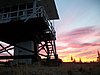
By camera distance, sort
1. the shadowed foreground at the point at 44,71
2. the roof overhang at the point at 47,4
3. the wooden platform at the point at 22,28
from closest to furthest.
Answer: the shadowed foreground at the point at 44,71 < the wooden platform at the point at 22,28 < the roof overhang at the point at 47,4

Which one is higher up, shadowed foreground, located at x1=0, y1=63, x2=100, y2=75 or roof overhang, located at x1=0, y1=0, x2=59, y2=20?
roof overhang, located at x1=0, y1=0, x2=59, y2=20

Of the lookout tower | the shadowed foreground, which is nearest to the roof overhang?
the lookout tower

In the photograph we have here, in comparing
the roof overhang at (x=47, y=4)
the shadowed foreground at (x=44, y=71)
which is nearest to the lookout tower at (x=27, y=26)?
the roof overhang at (x=47, y=4)

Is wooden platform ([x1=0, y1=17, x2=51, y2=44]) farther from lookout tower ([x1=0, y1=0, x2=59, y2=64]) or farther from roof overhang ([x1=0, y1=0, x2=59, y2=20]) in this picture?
roof overhang ([x1=0, y1=0, x2=59, y2=20])

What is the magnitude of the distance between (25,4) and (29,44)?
17.6 feet

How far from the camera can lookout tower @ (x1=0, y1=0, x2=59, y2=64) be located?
15.2 meters

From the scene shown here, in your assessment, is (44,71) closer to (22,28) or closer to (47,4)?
(22,28)

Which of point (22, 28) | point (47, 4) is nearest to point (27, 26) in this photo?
point (22, 28)

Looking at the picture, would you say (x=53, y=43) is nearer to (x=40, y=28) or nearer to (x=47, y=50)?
(x=47, y=50)

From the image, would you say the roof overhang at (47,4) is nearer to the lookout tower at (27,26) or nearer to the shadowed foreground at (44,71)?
the lookout tower at (27,26)

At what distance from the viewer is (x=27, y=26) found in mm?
15930

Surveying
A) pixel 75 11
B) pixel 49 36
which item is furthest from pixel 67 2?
pixel 49 36

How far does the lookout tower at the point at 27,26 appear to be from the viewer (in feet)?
50.0

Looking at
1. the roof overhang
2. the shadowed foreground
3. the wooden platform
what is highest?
the roof overhang
